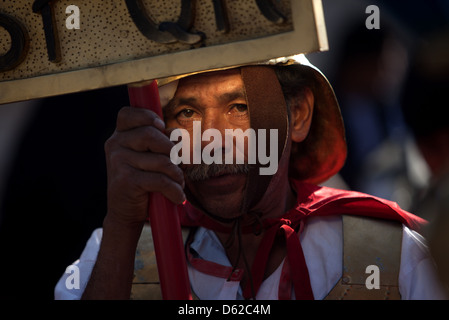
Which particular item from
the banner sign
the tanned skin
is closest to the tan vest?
the tanned skin

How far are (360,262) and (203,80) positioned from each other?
829 millimetres

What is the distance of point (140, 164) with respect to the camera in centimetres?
164

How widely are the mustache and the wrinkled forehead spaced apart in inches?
11.2

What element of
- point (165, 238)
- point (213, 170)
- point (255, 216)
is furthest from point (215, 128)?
point (165, 238)

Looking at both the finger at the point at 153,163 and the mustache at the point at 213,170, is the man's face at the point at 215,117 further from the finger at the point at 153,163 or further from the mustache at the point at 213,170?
the finger at the point at 153,163

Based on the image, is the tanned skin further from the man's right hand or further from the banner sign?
the banner sign

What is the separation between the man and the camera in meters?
1.96

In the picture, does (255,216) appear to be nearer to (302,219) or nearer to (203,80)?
(302,219)

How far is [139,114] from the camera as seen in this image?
1.65m

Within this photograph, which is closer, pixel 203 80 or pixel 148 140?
pixel 148 140

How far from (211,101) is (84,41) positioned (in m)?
0.61

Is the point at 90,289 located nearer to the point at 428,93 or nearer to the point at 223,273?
the point at 223,273

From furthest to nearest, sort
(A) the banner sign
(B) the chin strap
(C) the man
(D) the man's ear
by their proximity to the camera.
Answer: (D) the man's ear
(B) the chin strap
(C) the man
(A) the banner sign

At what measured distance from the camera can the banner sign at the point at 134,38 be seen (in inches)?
59.4
